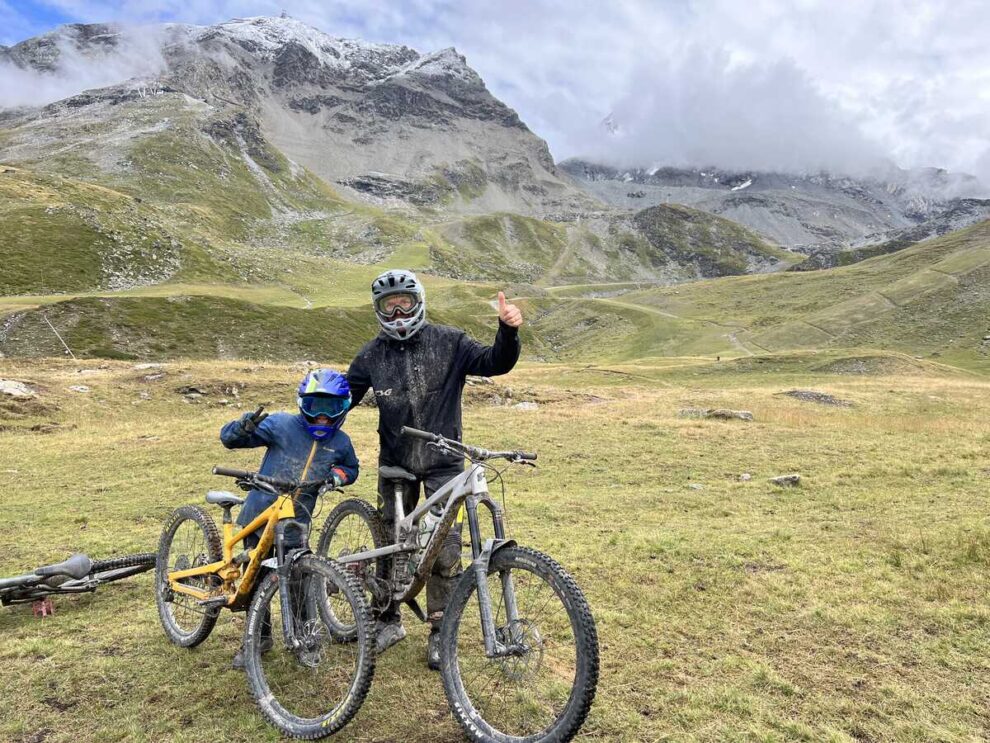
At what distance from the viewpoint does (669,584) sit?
8867mm

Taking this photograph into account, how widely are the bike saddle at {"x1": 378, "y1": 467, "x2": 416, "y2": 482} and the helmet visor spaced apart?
32.6 inches

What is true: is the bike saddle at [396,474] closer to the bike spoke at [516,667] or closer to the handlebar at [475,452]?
the handlebar at [475,452]

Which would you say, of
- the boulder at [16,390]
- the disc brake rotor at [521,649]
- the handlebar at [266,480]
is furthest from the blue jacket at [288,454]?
the boulder at [16,390]

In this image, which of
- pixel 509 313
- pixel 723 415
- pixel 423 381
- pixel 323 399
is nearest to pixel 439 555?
pixel 423 381

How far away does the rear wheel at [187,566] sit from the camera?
6.73m

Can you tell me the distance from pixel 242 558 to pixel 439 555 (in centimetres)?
217

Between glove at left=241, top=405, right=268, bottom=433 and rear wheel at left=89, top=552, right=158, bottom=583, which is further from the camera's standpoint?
rear wheel at left=89, top=552, right=158, bottom=583

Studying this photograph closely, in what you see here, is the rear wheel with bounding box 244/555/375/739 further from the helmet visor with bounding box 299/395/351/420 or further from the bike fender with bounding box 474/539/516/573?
the helmet visor with bounding box 299/395/351/420

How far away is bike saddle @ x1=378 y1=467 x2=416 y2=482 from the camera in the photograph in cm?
627

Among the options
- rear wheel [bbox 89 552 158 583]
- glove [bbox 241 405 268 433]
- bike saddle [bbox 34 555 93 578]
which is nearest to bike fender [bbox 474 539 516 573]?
glove [bbox 241 405 268 433]

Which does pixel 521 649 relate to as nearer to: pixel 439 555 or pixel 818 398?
pixel 439 555

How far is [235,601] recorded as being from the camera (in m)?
6.21

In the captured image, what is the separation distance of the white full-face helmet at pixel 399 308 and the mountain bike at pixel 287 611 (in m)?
1.89

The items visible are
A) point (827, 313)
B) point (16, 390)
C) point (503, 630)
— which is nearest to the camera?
point (503, 630)
